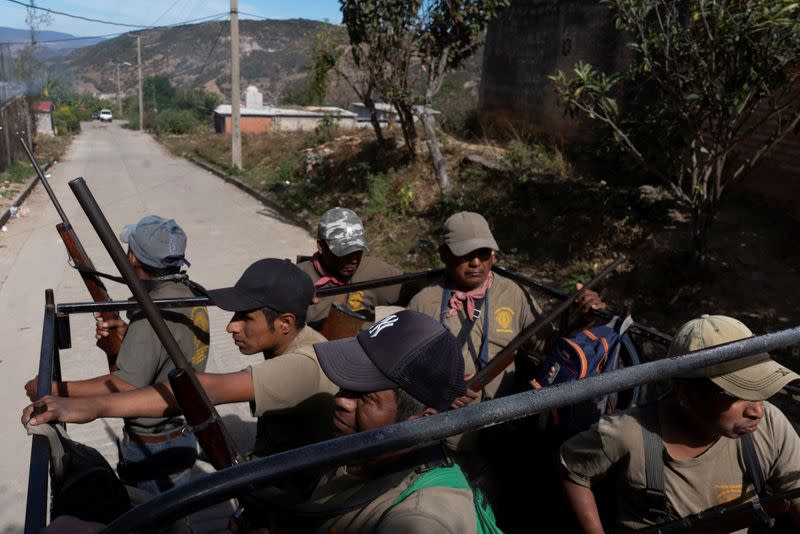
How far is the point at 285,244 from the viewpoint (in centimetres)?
1070

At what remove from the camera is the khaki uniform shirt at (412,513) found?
120 cm

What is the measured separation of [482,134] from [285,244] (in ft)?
18.6

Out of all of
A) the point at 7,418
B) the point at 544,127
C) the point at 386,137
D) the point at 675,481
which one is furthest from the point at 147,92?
the point at 675,481

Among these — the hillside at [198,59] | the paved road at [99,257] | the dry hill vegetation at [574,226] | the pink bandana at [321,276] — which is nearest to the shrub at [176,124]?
the paved road at [99,257]

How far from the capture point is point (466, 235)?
2.73 m

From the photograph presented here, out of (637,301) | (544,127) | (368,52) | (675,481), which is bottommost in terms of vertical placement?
(637,301)

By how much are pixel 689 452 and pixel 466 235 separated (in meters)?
1.32

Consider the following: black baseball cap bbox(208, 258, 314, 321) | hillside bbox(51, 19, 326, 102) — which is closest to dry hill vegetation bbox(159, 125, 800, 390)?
black baseball cap bbox(208, 258, 314, 321)

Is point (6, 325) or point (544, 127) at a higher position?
point (544, 127)

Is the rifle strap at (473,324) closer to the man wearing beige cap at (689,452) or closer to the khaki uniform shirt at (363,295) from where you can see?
the khaki uniform shirt at (363,295)

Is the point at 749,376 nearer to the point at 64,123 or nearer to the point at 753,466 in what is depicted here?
the point at 753,466

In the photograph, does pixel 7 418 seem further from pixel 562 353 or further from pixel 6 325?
pixel 562 353

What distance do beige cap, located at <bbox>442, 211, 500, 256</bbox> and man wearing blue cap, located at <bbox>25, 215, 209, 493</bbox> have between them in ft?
3.74

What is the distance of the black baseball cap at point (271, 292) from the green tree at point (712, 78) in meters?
4.42
